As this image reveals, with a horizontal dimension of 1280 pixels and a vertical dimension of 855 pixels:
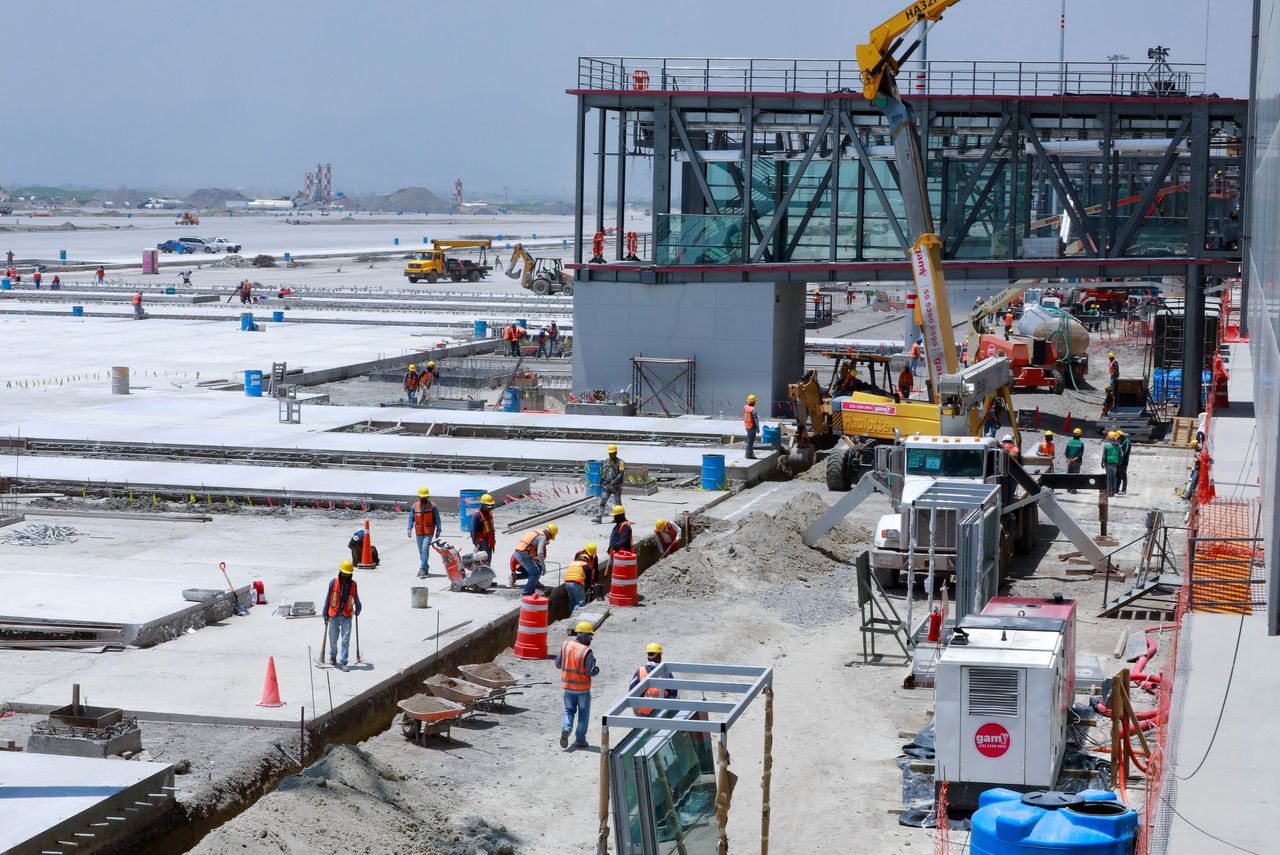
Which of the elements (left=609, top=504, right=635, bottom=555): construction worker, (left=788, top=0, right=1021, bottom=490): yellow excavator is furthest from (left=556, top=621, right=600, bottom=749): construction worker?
(left=788, top=0, right=1021, bottom=490): yellow excavator

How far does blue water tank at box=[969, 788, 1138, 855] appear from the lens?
11.2 meters

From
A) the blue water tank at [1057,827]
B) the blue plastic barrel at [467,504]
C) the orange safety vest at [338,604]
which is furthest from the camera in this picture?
the blue plastic barrel at [467,504]

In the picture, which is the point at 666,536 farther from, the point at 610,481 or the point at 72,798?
the point at 72,798

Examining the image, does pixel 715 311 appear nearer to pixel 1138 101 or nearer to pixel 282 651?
pixel 1138 101

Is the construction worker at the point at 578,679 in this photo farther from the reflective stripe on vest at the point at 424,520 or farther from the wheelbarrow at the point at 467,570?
the reflective stripe on vest at the point at 424,520

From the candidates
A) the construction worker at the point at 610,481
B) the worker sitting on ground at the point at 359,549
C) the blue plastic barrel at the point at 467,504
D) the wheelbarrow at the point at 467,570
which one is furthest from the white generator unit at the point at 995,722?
the construction worker at the point at 610,481

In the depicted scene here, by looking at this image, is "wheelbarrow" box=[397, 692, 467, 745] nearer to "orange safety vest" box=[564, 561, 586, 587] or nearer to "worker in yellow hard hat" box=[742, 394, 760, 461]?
"orange safety vest" box=[564, 561, 586, 587]

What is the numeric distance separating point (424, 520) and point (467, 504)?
4.04 m

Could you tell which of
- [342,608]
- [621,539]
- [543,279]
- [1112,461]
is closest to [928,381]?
[1112,461]

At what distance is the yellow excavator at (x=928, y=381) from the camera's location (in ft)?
102

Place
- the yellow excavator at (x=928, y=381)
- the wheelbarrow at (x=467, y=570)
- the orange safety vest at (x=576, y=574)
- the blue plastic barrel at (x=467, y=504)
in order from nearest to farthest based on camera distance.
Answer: the orange safety vest at (x=576, y=574), the wheelbarrow at (x=467, y=570), the blue plastic barrel at (x=467, y=504), the yellow excavator at (x=928, y=381)

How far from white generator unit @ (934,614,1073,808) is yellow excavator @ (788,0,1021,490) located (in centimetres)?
1457

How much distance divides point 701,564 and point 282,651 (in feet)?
25.3

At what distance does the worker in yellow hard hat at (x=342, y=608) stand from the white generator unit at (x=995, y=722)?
7.08 meters
